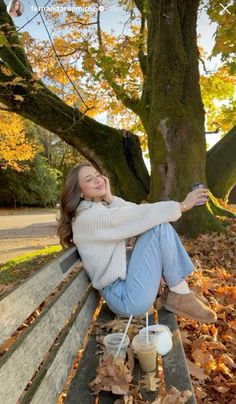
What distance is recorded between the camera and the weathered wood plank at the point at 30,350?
1.35 m

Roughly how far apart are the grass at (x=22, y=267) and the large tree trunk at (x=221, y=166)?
13.6ft

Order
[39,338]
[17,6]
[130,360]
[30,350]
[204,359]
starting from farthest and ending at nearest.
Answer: [17,6]
[204,359]
[130,360]
[39,338]
[30,350]

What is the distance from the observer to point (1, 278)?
6.25 meters

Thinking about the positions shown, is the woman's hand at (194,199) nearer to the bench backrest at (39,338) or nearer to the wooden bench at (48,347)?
the wooden bench at (48,347)

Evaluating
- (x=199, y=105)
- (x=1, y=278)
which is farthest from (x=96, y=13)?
(x=1, y=278)

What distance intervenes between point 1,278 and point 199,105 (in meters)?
4.20

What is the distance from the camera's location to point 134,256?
118 inches

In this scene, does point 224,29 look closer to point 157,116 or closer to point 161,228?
point 157,116

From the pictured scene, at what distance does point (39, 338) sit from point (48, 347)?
4.5 inches

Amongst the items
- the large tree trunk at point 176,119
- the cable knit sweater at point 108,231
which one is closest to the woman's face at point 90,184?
the cable knit sweater at point 108,231

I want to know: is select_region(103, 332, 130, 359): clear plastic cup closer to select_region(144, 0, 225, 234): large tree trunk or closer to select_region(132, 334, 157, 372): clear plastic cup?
select_region(132, 334, 157, 372): clear plastic cup

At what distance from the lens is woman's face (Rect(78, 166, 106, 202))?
329 centimetres

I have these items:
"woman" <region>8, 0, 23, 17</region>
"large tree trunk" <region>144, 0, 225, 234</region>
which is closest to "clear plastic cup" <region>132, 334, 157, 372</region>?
"large tree trunk" <region>144, 0, 225, 234</region>

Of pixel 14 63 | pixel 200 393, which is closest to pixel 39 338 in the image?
pixel 200 393
